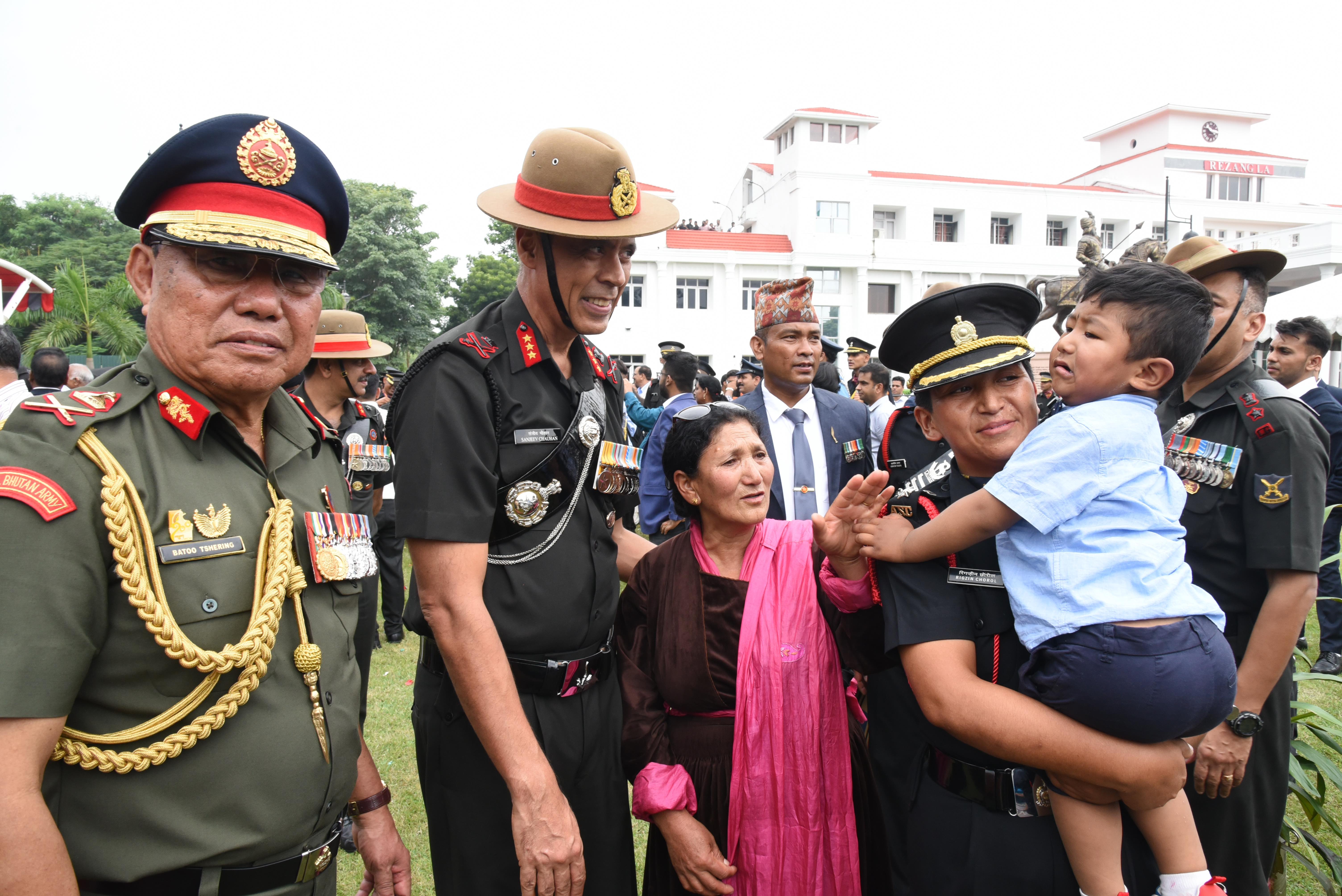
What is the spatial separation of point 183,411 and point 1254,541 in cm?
308

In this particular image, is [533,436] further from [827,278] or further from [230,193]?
[827,278]

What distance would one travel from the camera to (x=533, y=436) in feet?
6.56

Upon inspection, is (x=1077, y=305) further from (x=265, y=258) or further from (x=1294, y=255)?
(x=1294, y=255)

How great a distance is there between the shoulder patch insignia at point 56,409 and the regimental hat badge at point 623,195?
1.30 m

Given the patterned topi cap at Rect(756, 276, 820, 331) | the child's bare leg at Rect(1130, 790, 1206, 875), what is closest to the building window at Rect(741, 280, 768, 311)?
the patterned topi cap at Rect(756, 276, 820, 331)

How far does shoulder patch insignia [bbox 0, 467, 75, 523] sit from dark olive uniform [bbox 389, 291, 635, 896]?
2.13 ft

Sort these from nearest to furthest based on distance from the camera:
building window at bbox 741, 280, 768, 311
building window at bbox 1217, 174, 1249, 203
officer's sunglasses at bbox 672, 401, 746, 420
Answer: officer's sunglasses at bbox 672, 401, 746, 420, building window at bbox 741, 280, 768, 311, building window at bbox 1217, 174, 1249, 203

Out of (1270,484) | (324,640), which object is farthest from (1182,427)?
(324,640)

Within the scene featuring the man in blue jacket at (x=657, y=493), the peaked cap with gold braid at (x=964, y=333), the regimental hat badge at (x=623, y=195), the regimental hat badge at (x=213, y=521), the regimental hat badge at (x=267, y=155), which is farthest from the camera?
the man in blue jacket at (x=657, y=493)

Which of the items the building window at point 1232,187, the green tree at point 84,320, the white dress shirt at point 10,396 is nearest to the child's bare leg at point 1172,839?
the white dress shirt at point 10,396

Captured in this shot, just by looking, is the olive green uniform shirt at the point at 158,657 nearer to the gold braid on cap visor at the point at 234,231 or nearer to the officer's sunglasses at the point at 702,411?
the gold braid on cap visor at the point at 234,231

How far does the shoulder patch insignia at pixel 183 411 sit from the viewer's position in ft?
4.81

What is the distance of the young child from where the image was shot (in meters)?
1.62

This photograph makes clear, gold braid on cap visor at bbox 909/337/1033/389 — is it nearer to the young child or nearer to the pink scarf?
the young child
